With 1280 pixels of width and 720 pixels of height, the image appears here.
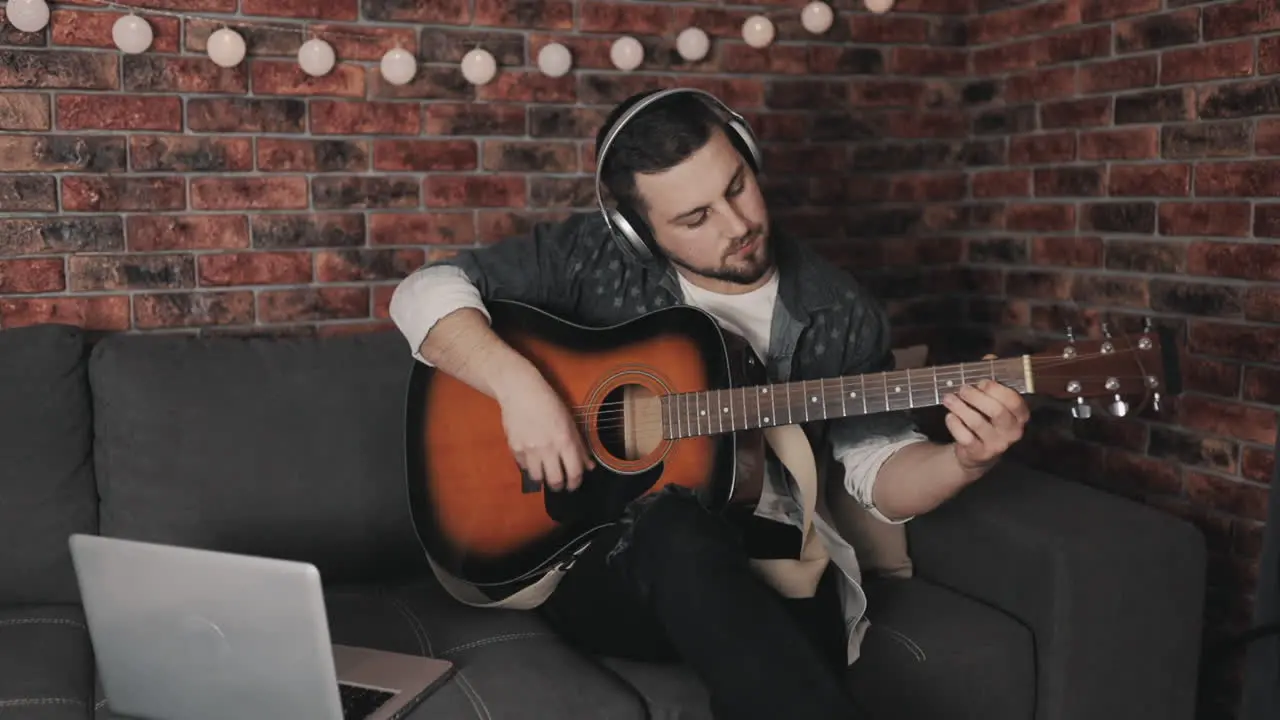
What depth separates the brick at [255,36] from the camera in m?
2.31

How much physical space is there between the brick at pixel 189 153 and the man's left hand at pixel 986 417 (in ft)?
5.15

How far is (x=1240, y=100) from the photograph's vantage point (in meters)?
2.22

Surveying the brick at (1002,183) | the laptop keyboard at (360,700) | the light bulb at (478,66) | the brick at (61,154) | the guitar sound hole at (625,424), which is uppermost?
the light bulb at (478,66)

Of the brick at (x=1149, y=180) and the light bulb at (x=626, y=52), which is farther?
the light bulb at (x=626, y=52)

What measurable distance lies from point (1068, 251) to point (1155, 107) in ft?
1.31

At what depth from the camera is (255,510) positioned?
2055mm

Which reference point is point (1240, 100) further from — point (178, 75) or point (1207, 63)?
point (178, 75)

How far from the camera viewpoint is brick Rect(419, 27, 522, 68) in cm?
250

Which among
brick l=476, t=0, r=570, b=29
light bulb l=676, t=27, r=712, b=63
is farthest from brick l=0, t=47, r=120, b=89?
light bulb l=676, t=27, r=712, b=63

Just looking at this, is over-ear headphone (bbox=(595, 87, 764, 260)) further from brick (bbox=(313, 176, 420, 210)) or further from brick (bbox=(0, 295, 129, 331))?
brick (bbox=(0, 295, 129, 331))

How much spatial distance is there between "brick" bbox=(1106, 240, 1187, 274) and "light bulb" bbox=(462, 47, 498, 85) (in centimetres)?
146

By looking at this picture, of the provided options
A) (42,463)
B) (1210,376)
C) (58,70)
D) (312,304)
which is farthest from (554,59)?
(1210,376)

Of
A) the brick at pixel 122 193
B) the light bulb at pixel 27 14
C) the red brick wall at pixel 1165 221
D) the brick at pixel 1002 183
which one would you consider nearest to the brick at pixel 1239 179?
the red brick wall at pixel 1165 221

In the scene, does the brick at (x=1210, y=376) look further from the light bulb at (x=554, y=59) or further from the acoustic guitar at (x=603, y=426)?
the light bulb at (x=554, y=59)
